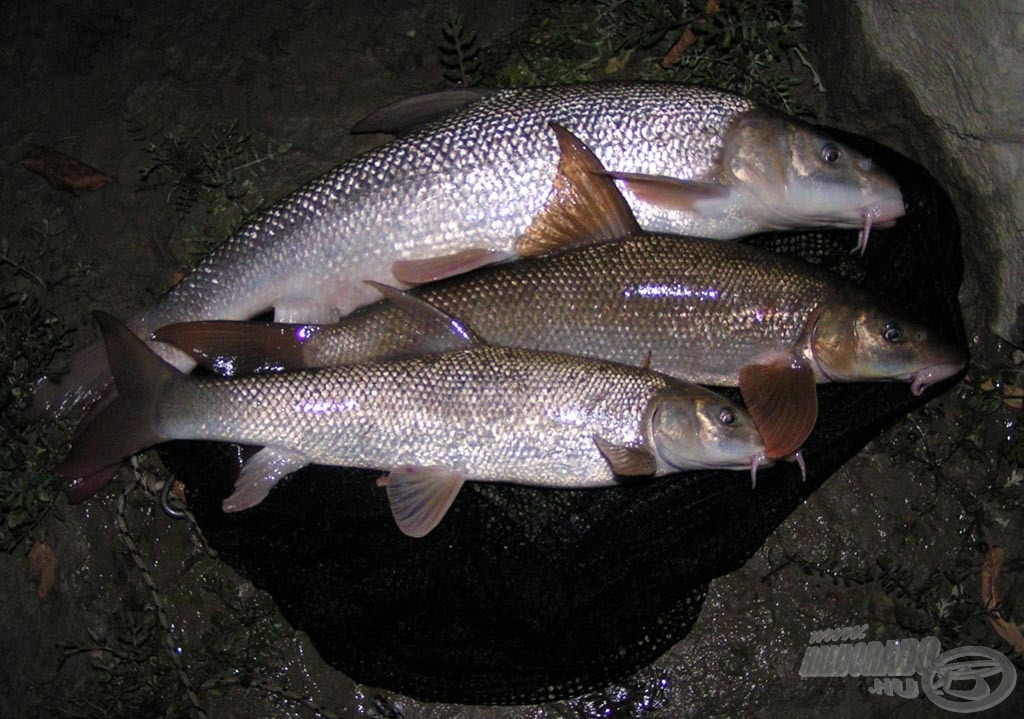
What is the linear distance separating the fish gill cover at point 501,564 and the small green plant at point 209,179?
950 millimetres

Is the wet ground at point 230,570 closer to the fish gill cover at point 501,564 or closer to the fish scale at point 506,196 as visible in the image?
the fish gill cover at point 501,564

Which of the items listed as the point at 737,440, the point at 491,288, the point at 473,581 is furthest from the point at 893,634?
the point at 491,288

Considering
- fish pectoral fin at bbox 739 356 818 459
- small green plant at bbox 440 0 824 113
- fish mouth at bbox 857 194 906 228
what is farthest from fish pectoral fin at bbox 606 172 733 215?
small green plant at bbox 440 0 824 113

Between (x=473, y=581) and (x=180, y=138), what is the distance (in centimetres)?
212

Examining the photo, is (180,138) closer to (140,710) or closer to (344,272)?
(344,272)

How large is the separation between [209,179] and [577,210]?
157 cm

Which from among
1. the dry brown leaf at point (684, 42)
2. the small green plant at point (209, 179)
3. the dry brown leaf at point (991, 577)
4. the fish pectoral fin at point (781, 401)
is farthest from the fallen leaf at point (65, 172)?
the dry brown leaf at point (991, 577)

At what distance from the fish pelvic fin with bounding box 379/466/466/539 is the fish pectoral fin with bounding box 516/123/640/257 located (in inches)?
29.1


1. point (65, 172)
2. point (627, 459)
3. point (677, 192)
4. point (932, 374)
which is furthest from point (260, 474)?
point (932, 374)

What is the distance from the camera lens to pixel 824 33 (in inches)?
126

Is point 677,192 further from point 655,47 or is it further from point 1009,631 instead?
point 1009,631

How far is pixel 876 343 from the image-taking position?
104 inches

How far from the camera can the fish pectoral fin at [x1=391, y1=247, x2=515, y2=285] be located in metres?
2.65

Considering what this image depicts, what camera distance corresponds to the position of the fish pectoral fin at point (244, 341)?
102 inches
